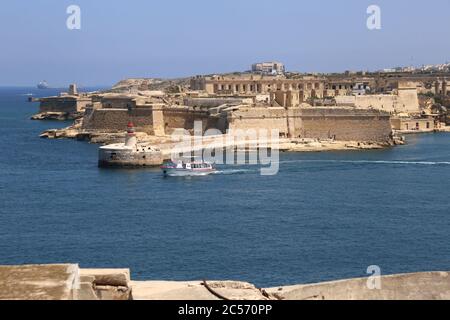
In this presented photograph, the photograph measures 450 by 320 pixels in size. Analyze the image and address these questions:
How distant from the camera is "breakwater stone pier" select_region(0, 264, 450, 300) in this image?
6.90 metres

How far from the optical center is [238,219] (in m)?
17.7

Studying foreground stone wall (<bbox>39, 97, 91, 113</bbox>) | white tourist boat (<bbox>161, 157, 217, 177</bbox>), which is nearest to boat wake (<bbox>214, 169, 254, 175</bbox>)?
white tourist boat (<bbox>161, 157, 217, 177</bbox>)

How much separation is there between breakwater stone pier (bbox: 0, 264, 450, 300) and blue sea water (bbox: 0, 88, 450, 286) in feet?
11.3

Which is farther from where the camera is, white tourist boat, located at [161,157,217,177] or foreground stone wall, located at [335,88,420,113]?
foreground stone wall, located at [335,88,420,113]

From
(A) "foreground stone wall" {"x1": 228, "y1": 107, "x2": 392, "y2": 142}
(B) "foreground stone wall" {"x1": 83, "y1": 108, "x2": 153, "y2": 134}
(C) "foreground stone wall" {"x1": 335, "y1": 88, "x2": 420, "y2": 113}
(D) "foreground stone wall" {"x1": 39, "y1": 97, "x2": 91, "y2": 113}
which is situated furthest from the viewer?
(D) "foreground stone wall" {"x1": 39, "y1": 97, "x2": 91, "y2": 113}

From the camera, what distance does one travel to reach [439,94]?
52.9 metres

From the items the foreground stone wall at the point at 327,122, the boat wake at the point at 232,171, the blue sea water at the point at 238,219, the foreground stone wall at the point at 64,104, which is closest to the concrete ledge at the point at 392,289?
the blue sea water at the point at 238,219

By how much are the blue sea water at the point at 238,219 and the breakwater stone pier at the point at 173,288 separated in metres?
3.45

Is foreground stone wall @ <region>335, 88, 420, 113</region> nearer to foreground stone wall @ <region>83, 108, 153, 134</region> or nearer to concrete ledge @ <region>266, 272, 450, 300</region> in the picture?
foreground stone wall @ <region>83, 108, 153, 134</region>

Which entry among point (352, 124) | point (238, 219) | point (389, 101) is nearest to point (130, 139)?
point (352, 124)

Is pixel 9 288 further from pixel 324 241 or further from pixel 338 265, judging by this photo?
pixel 324 241

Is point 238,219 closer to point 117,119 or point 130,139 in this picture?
point 130,139

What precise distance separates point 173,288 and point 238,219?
8392 mm
